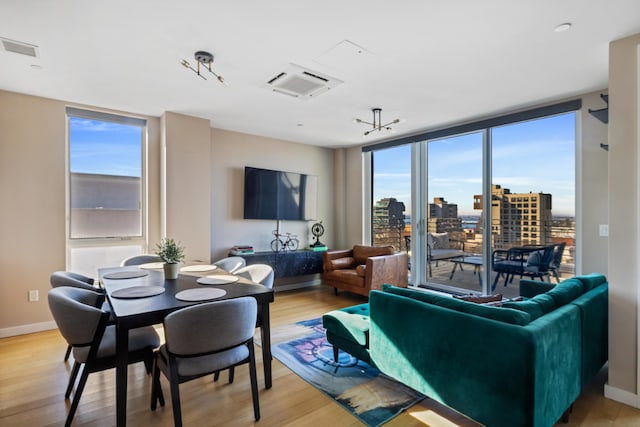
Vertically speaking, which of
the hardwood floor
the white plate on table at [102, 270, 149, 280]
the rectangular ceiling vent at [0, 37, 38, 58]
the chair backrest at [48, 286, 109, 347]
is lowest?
the hardwood floor


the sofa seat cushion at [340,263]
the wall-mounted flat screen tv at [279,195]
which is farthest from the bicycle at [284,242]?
the sofa seat cushion at [340,263]

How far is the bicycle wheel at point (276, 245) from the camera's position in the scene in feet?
18.1

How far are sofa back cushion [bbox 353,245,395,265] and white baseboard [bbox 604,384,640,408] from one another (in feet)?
9.80

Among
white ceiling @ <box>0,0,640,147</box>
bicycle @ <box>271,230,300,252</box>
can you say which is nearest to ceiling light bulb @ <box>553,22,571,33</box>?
white ceiling @ <box>0,0,640,147</box>

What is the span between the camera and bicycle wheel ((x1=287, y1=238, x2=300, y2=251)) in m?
5.70

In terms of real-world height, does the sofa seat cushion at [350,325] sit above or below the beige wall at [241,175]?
below

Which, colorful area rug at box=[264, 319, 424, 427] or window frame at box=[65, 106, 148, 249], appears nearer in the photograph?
colorful area rug at box=[264, 319, 424, 427]

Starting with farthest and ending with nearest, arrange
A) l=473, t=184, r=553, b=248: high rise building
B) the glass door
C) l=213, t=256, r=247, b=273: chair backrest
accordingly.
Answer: the glass door < l=473, t=184, r=553, b=248: high rise building < l=213, t=256, r=247, b=273: chair backrest

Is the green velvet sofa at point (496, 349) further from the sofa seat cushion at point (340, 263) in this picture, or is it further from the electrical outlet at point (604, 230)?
the sofa seat cushion at point (340, 263)

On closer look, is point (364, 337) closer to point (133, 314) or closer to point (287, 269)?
point (133, 314)

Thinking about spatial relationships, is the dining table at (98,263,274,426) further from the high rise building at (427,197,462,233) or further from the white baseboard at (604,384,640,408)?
the high rise building at (427,197,462,233)

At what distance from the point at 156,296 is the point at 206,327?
0.57m

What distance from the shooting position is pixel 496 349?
1694 millimetres

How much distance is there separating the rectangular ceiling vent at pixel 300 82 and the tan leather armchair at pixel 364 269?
2.41 metres
